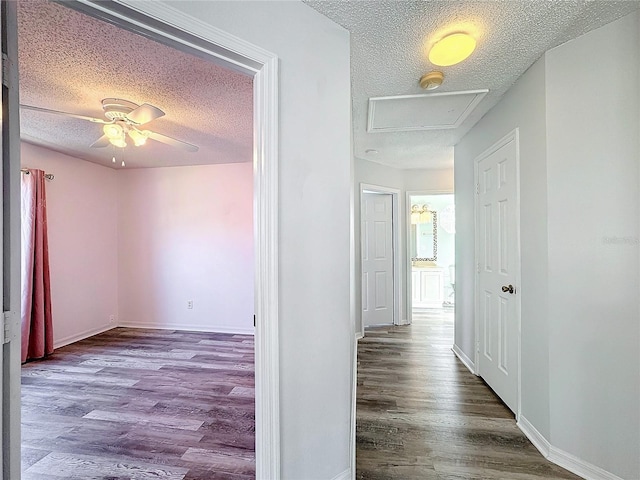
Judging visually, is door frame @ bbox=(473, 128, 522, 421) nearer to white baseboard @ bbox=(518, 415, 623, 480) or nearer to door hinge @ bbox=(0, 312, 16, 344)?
white baseboard @ bbox=(518, 415, 623, 480)

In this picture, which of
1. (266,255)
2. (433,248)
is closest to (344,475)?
(266,255)

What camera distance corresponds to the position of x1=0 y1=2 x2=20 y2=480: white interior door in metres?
0.78

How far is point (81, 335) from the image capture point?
393 centimetres

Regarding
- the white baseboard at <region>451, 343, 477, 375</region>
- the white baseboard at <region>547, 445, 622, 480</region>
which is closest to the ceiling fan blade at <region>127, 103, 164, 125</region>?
the white baseboard at <region>547, 445, 622, 480</region>

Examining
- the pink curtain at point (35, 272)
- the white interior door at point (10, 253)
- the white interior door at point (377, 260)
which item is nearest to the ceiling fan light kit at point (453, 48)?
the white interior door at point (10, 253)

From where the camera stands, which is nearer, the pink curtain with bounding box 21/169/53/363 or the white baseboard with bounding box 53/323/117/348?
the pink curtain with bounding box 21/169/53/363

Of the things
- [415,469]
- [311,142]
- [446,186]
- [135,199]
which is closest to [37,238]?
[135,199]

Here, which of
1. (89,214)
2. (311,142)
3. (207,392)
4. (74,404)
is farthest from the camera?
(89,214)

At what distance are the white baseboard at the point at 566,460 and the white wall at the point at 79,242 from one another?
4.85 metres

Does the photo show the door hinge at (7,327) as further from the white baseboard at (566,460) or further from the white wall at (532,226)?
the white baseboard at (566,460)

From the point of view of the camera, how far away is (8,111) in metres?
0.80

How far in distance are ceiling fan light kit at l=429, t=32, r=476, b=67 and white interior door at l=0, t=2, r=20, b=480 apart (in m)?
1.70

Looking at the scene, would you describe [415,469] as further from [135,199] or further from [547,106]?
[135,199]

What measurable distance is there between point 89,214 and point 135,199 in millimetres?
598
